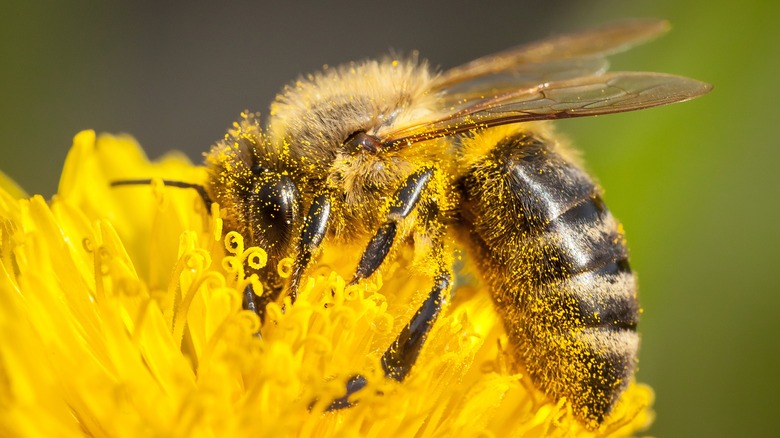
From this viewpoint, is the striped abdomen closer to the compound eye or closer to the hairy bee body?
the hairy bee body

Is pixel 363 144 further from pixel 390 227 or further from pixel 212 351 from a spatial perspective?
pixel 212 351

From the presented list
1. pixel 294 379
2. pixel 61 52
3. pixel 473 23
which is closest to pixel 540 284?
pixel 294 379

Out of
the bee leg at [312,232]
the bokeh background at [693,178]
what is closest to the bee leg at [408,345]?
the bee leg at [312,232]

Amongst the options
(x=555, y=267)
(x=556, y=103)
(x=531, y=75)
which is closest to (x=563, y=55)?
(x=531, y=75)

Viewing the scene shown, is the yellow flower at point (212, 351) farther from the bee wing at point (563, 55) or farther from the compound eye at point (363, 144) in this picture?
the bee wing at point (563, 55)

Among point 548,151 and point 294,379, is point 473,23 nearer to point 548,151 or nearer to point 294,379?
point 548,151

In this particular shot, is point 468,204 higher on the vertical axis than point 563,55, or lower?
lower
